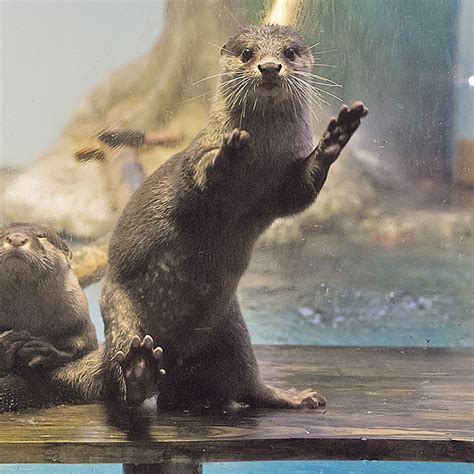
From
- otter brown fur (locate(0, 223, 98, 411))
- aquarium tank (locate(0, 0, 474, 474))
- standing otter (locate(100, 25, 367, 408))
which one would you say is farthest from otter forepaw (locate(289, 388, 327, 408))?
otter brown fur (locate(0, 223, 98, 411))

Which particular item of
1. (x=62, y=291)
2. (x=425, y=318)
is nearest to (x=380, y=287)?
(x=425, y=318)

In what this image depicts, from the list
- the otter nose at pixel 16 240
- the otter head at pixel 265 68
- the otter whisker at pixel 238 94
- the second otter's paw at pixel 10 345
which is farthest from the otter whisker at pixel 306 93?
the second otter's paw at pixel 10 345

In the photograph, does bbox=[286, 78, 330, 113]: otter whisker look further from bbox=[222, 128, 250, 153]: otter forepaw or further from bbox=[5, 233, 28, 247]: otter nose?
bbox=[5, 233, 28, 247]: otter nose

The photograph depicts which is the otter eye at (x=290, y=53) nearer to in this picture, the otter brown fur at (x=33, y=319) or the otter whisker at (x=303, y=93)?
the otter whisker at (x=303, y=93)

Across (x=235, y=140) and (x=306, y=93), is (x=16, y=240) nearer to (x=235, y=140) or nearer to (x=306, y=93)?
(x=235, y=140)

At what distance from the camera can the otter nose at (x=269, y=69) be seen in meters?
1.57

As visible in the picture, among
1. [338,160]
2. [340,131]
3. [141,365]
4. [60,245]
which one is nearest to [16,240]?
[60,245]

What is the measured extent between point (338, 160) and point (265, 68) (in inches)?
30.3

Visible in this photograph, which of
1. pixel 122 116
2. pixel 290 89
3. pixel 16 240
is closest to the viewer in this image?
pixel 290 89

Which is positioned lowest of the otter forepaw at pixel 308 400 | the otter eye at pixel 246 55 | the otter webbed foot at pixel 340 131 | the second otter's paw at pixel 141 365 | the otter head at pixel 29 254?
the otter forepaw at pixel 308 400

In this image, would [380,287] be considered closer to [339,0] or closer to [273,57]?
[339,0]

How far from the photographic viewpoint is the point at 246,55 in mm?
1648

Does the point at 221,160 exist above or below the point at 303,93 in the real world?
below

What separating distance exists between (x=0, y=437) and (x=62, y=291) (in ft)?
1.26
